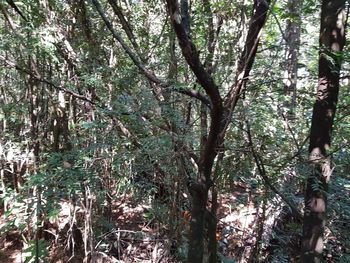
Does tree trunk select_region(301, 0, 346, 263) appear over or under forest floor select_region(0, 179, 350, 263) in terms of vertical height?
over

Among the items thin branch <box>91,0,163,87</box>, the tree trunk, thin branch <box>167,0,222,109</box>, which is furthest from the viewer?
the tree trunk

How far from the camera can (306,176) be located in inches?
107

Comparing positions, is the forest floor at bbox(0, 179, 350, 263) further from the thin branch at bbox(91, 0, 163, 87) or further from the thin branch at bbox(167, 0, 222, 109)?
the thin branch at bbox(167, 0, 222, 109)

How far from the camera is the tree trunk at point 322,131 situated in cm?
279

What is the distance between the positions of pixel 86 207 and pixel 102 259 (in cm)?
101

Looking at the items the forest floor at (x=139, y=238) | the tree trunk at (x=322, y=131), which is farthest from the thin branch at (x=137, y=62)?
the forest floor at (x=139, y=238)

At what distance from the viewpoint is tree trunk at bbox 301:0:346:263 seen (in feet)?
9.14

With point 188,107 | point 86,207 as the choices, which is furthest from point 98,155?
point 188,107

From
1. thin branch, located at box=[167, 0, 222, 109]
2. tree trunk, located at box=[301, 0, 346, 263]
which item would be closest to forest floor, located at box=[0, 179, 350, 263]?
tree trunk, located at box=[301, 0, 346, 263]

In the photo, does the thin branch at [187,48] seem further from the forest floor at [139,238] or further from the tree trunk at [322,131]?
the forest floor at [139,238]

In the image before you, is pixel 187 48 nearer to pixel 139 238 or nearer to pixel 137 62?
pixel 137 62

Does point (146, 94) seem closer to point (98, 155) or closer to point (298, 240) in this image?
point (98, 155)

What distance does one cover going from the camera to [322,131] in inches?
114

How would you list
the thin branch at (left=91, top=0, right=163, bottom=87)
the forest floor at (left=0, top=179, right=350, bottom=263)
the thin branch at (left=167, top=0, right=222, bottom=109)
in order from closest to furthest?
the thin branch at (left=167, top=0, right=222, bottom=109)
the thin branch at (left=91, top=0, right=163, bottom=87)
the forest floor at (left=0, top=179, right=350, bottom=263)
